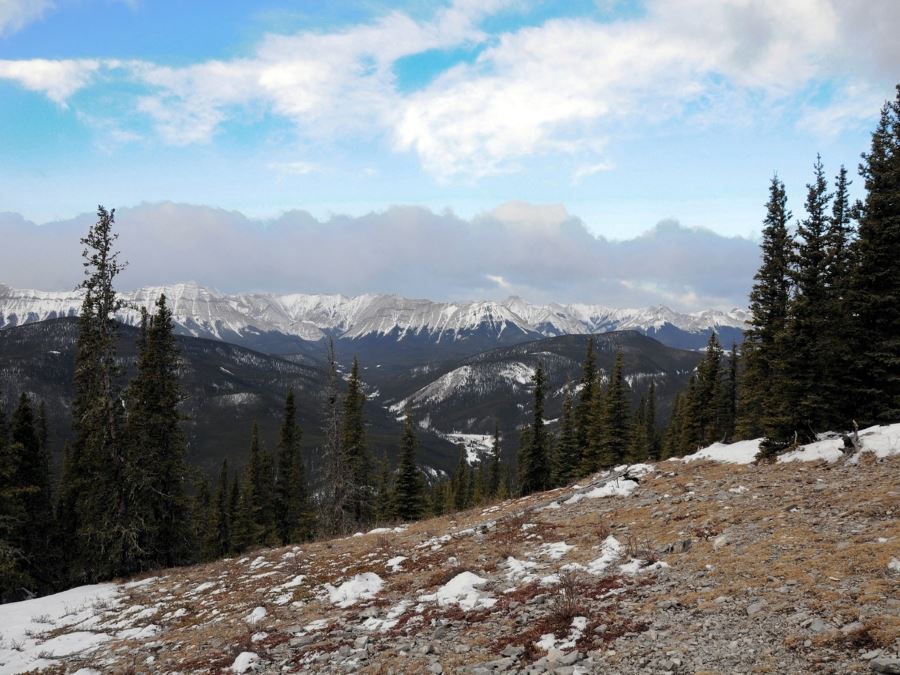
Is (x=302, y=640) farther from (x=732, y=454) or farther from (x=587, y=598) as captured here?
(x=732, y=454)

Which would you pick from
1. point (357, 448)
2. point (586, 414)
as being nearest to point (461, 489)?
point (586, 414)

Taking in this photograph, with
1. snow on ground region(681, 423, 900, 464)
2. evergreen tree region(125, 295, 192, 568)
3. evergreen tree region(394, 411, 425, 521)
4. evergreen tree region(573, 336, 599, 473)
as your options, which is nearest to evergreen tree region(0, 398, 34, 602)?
evergreen tree region(125, 295, 192, 568)

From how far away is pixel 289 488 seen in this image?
5306cm

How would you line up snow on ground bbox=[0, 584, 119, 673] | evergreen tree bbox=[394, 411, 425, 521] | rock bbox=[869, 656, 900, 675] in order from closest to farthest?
rock bbox=[869, 656, 900, 675], snow on ground bbox=[0, 584, 119, 673], evergreen tree bbox=[394, 411, 425, 521]

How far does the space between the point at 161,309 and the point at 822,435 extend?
34571 mm

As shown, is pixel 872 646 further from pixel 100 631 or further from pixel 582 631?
pixel 100 631

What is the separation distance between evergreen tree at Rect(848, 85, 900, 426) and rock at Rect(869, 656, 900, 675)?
18939 mm

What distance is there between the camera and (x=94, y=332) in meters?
23.5

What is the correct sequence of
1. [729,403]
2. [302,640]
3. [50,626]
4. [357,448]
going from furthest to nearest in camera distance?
[729,403] → [357,448] → [50,626] → [302,640]

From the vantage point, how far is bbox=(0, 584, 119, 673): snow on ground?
39.9ft

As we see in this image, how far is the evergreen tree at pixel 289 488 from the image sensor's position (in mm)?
51938

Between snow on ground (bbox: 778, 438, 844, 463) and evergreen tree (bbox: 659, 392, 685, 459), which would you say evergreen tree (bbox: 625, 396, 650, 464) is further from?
snow on ground (bbox: 778, 438, 844, 463)

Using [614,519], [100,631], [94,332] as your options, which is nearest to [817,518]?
[614,519]

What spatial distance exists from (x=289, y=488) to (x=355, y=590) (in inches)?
1725
